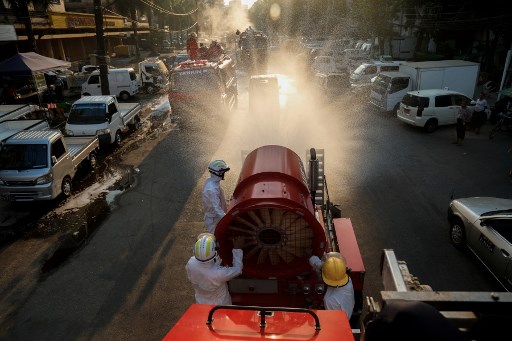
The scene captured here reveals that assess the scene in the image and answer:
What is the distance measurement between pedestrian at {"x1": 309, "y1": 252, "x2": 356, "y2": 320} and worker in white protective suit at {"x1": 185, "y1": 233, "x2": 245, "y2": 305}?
111 cm

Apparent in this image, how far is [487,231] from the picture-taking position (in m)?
6.68

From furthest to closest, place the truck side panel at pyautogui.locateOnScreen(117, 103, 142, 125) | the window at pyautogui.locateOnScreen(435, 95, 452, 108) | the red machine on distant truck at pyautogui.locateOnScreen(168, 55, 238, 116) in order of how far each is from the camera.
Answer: the red machine on distant truck at pyautogui.locateOnScreen(168, 55, 238, 116) → the truck side panel at pyautogui.locateOnScreen(117, 103, 142, 125) → the window at pyautogui.locateOnScreen(435, 95, 452, 108)

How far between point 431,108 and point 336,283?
44.8 ft

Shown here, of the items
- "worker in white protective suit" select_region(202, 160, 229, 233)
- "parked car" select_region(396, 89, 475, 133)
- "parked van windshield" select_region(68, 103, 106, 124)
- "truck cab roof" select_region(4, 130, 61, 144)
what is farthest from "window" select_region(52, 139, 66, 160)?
"parked car" select_region(396, 89, 475, 133)

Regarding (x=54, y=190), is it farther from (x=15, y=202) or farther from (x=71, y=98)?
(x=71, y=98)

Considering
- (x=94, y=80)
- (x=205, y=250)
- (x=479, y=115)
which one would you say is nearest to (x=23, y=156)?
(x=205, y=250)

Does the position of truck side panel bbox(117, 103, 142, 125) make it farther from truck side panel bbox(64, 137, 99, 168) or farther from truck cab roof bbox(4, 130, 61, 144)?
truck cab roof bbox(4, 130, 61, 144)

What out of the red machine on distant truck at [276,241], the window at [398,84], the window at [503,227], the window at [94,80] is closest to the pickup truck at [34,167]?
the red machine on distant truck at [276,241]

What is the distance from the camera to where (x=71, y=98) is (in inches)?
1017

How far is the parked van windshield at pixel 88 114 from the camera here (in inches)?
575

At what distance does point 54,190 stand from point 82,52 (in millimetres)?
40878

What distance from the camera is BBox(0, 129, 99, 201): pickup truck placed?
9.94 m

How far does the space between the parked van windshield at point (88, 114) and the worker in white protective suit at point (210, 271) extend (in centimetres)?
1193

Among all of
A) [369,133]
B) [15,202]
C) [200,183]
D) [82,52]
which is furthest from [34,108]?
[82,52]
